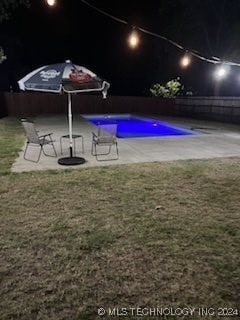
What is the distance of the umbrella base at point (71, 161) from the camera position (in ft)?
19.6

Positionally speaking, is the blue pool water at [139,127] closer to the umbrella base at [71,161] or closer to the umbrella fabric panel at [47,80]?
the umbrella base at [71,161]

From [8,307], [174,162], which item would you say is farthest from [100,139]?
[8,307]

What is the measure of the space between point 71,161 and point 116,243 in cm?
331

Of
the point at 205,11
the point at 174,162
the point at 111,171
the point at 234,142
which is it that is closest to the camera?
the point at 111,171

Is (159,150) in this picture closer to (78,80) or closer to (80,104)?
(78,80)

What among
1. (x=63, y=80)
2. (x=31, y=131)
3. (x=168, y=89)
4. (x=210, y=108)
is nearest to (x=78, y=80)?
(x=63, y=80)

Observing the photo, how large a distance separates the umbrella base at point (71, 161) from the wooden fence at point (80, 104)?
13002 mm

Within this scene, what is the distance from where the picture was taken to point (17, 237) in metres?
3.15

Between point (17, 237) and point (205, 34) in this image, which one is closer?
point (17, 237)

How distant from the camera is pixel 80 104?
20.8m

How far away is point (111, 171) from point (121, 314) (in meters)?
3.53

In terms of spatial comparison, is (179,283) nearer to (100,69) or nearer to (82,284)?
(82,284)

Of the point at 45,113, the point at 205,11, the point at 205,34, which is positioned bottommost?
the point at 45,113

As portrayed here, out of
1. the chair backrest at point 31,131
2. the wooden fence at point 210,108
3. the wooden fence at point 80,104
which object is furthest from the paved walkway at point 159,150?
the wooden fence at point 80,104
